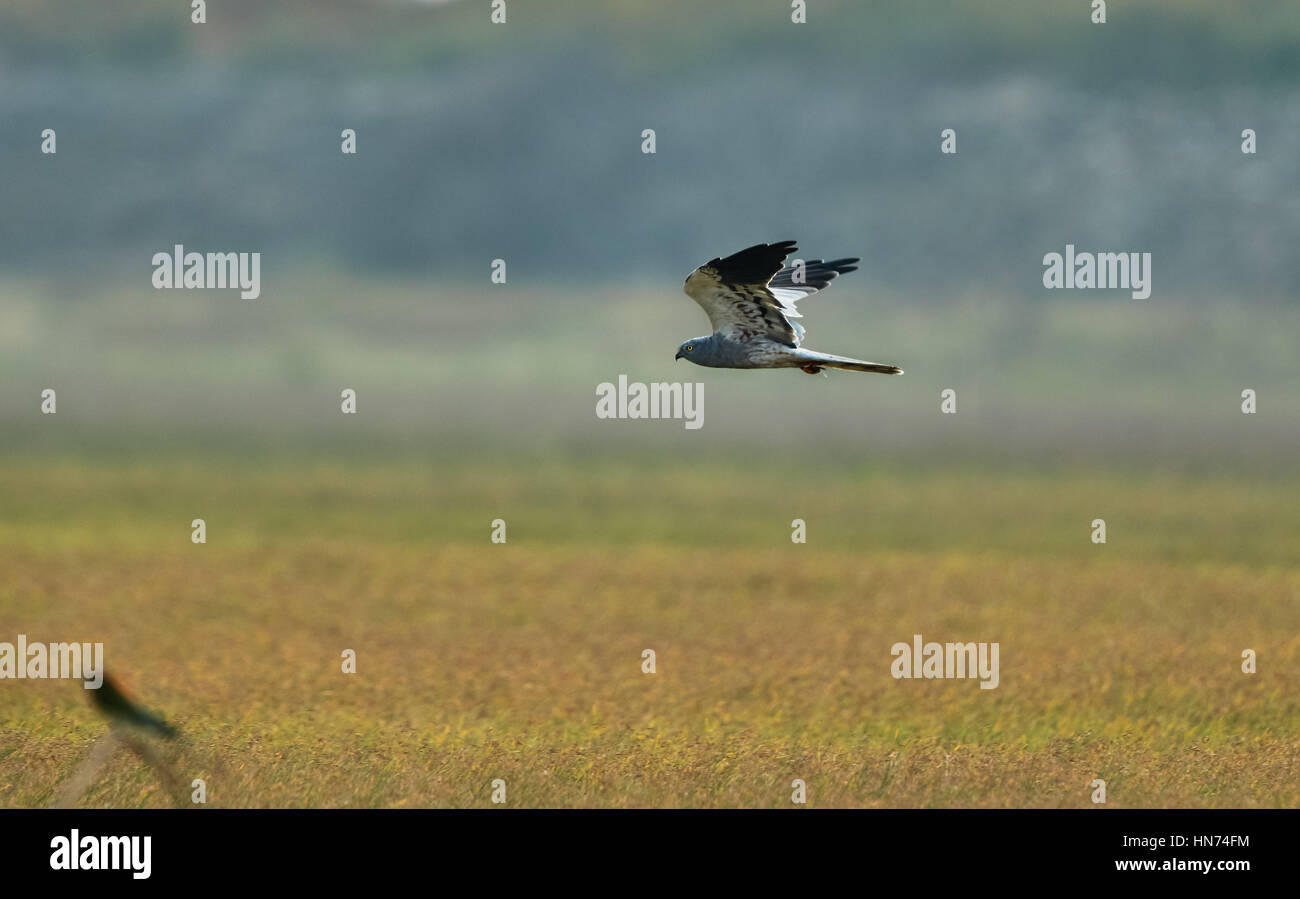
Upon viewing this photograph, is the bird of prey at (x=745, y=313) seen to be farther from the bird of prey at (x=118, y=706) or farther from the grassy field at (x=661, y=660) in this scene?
the bird of prey at (x=118, y=706)

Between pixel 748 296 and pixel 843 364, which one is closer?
pixel 843 364

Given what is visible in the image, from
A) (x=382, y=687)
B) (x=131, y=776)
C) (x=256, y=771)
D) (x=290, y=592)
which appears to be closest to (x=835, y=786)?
(x=256, y=771)

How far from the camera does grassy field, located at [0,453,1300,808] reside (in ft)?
50.7

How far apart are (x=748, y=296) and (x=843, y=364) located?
6.83 ft

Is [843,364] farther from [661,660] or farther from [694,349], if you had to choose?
[661,660]

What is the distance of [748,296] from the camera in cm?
1520

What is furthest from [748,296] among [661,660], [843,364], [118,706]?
[661,660]

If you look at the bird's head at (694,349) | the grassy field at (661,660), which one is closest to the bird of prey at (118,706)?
the grassy field at (661,660)

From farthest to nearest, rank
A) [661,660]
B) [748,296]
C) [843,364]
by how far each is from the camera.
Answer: [661,660], [748,296], [843,364]

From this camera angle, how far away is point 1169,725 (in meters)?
19.2

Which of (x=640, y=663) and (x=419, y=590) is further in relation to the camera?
(x=419, y=590)

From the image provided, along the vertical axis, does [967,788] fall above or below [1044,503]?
below
